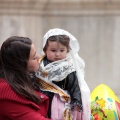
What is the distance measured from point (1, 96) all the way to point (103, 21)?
17.7ft

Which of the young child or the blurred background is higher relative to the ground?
the blurred background

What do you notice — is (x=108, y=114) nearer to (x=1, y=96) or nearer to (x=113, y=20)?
(x=1, y=96)

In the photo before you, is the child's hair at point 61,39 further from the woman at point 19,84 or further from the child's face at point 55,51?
the woman at point 19,84

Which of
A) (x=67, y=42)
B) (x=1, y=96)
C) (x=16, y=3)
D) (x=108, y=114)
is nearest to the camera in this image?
(x=1, y=96)

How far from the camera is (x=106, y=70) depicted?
810cm

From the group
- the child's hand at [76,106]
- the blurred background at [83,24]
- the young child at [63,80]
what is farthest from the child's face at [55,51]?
the blurred background at [83,24]

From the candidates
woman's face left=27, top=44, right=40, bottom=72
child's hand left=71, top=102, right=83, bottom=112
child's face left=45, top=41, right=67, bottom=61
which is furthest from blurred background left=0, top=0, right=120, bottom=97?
woman's face left=27, top=44, right=40, bottom=72

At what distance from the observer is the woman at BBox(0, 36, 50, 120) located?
8.86 ft

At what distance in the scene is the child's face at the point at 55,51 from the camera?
127 inches

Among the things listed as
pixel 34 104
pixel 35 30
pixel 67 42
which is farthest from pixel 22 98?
pixel 35 30

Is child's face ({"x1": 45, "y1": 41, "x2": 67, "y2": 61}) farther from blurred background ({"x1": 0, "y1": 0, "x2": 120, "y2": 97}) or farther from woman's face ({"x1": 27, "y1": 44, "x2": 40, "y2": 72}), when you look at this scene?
blurred background ({"x1": 0, "y1": 0, "x2": 120, "y2": 97})

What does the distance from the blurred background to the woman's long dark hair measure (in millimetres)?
5060

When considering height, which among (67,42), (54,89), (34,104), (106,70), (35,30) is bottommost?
(34,104)

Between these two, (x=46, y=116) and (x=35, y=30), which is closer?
(x=46, y=116)
